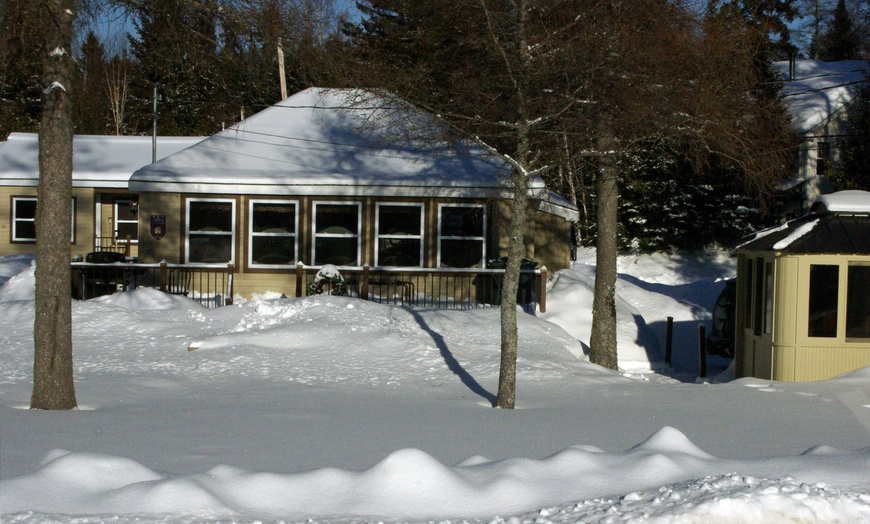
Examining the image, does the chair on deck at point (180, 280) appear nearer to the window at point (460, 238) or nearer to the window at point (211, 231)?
the window at point (211, 231)

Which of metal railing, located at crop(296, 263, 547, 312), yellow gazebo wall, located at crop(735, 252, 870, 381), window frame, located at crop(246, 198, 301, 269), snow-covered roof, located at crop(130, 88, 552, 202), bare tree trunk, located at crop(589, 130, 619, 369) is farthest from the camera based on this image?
window frame, located at crop(246, 198, 301, 269)

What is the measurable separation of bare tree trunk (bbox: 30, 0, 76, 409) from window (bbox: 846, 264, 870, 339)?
10.6 metres

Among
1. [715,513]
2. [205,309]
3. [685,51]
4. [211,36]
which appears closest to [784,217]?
[685,51]

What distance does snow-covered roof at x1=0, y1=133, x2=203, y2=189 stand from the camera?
2548 cm

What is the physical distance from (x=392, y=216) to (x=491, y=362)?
6.79 metres

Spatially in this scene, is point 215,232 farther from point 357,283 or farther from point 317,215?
point 357,283

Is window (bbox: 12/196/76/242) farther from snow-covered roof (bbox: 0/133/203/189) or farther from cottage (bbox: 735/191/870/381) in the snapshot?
cottage (bbox: 735/191/870/381)

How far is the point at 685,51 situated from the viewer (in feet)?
42.8

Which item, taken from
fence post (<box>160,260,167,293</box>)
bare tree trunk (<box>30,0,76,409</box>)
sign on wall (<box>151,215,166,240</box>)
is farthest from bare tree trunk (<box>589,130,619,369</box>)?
sign on wall (<box>151,215,166,240</box>)

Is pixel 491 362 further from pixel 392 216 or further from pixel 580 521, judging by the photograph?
pixel 580 521

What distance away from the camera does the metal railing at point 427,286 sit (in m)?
18.0

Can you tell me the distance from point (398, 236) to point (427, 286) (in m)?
1.35

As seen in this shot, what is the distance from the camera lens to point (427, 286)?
62.0 feet

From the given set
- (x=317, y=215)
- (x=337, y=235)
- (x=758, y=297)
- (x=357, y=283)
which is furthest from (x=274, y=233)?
(x=758, y=297)
